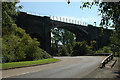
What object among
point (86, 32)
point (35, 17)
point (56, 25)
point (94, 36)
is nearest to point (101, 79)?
point (35, 17)

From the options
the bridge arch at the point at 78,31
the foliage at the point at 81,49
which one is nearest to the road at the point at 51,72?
the foliage at the point at 81,49

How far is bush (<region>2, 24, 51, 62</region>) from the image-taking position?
77.2 feet

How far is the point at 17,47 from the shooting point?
1051 inches

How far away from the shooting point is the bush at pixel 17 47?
926 inches

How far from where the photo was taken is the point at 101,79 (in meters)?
9.36

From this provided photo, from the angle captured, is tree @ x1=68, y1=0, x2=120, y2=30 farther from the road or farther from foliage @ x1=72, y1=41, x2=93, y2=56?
foliage @ x1=72, y1=41, x2=93, y2=56

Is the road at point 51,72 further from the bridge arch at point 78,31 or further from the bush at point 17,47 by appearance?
the bridge arch at point 78,31

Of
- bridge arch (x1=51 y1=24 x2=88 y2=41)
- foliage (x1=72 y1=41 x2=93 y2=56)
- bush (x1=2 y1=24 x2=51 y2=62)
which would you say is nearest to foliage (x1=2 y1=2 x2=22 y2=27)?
bush (x1=2 y1=24 x2=51 y2=62)

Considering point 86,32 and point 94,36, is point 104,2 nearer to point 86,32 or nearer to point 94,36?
point 86,32

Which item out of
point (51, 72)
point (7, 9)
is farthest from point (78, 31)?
point (51, 72)

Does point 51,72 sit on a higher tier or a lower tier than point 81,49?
higher

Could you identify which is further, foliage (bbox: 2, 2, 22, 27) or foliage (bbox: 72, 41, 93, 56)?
foliage (bbox: 72, 41, 93, 56)

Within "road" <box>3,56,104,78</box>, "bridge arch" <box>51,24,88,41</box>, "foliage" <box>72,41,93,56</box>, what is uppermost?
"bridge arch" <box>51,24,88,41</box>

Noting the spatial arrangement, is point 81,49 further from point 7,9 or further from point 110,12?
point 110,12
